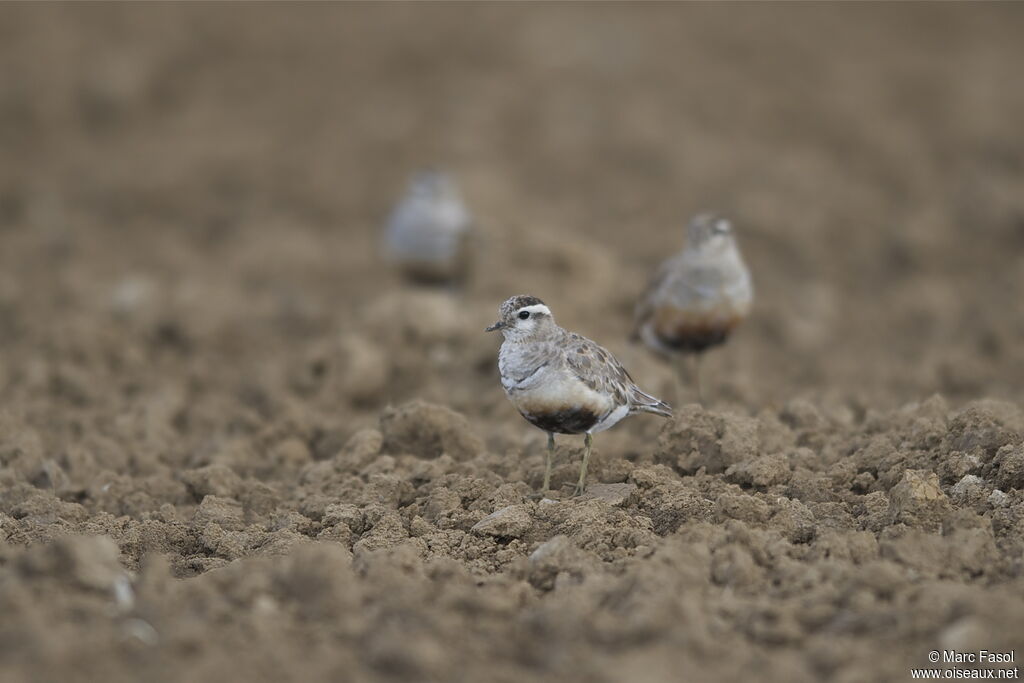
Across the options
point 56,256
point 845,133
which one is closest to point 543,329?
point 56,256

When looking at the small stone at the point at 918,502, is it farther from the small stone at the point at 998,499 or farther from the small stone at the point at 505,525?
the small stone at the point at 505,525

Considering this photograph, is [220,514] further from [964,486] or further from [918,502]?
[964,486]

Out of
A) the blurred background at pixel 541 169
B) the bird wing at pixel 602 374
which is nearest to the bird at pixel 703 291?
the blurred background at pixel 541 169

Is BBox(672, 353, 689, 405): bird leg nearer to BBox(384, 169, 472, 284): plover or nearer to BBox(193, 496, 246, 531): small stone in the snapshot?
BBox(384, 169, 472, 284): plover

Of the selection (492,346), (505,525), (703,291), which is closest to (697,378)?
(703,291)

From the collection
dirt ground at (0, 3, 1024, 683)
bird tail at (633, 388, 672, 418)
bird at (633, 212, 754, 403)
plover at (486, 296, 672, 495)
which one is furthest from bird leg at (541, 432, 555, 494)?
bird at (633, 212, 754, 403)

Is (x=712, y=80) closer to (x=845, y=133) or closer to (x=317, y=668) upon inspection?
(x=845, y=133)

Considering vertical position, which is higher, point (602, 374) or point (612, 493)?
point (602, 374)
